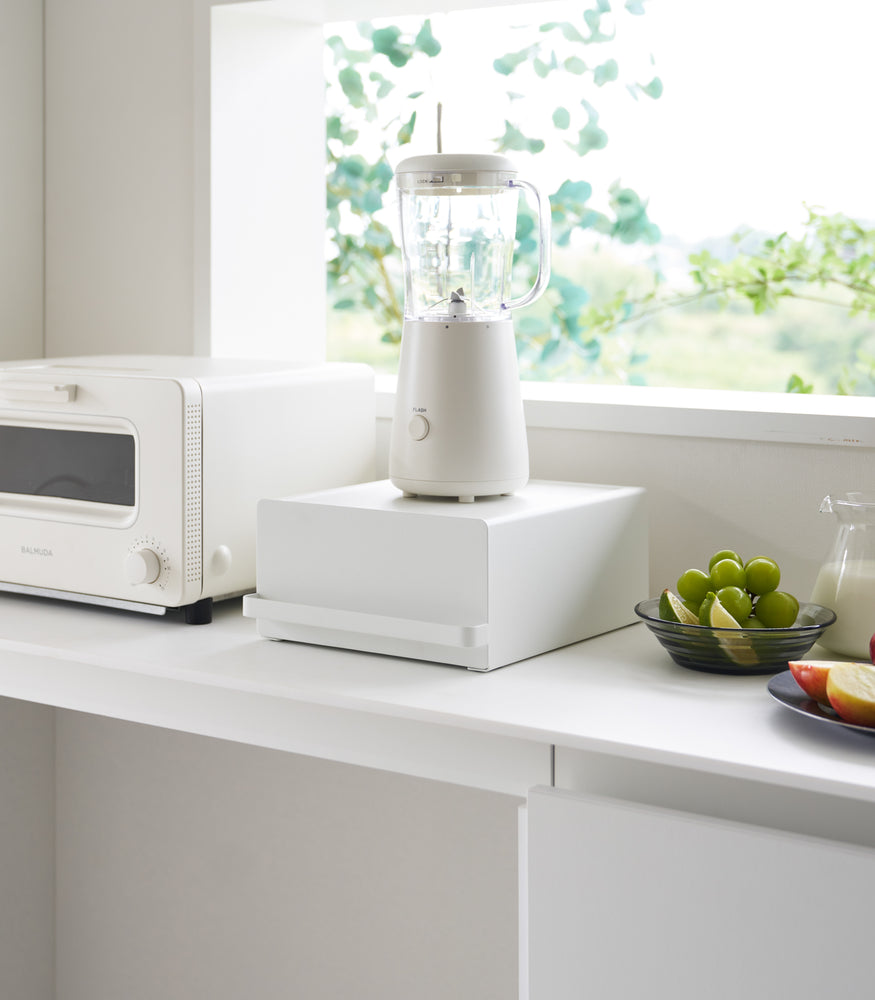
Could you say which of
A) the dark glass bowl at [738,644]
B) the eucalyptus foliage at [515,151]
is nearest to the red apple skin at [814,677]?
the dark glass bowl at [738,644]

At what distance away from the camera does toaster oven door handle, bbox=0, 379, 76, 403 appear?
1.40 meters

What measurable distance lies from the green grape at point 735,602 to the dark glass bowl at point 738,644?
0.04 m

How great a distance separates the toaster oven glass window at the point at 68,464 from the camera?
139 centimetres

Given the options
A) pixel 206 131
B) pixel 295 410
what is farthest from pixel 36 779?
pixel 206 131

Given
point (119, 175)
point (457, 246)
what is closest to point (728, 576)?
point (457, 246)

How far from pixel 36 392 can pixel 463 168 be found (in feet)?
1.82

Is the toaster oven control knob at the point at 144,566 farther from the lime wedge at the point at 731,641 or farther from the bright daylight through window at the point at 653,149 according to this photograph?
the bright daylight through window at the point at 653,149

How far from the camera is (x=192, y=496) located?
4.42ft

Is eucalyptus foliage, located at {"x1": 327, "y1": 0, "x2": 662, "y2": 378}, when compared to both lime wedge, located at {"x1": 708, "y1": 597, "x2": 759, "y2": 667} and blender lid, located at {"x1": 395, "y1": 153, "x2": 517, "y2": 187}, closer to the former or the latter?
blender lid, located at {"x1": 395, "y1": 153, "x2": 517, "y2": 187}

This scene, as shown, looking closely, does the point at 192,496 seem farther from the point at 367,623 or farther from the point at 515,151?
the point at 515,151

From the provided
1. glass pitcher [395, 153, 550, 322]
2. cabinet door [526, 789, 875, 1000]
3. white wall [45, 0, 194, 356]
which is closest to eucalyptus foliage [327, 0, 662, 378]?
Answer: white wall [45, 0, 194, 356]

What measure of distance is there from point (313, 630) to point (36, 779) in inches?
39.3

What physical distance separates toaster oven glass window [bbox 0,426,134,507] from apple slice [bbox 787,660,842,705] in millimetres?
746

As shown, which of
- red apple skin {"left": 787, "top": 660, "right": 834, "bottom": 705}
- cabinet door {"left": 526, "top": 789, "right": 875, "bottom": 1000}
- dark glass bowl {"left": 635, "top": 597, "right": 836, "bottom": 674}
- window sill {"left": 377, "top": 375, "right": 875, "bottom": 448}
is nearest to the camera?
cabinet door {"left": 526, "top": 789, "right": 875, "bottom": 1000}
